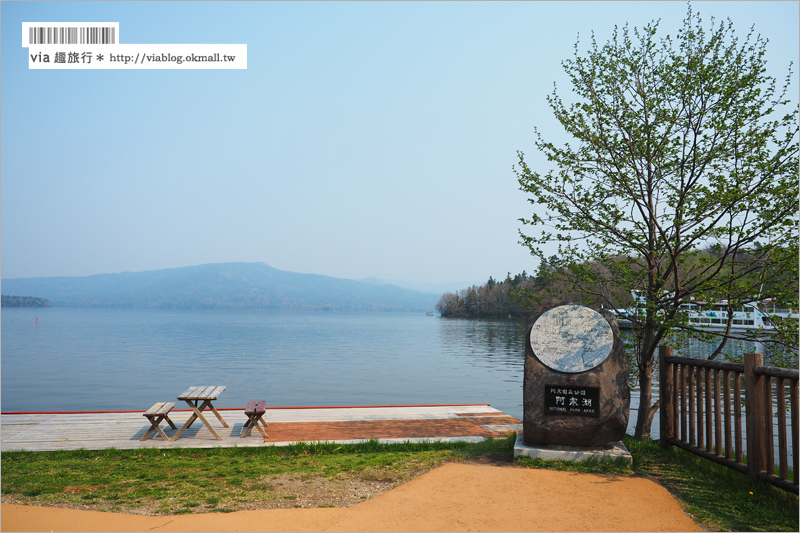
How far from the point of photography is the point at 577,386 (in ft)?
22.9

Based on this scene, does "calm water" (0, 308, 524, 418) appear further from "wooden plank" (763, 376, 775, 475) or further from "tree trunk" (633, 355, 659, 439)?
"wooden plank" (763, 376, 775, 475)

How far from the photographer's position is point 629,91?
8242mm

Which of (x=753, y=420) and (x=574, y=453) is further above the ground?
(x=753, y=420)

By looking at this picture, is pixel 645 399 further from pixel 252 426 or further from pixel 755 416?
pixel 252 426

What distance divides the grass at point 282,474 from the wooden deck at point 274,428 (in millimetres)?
540

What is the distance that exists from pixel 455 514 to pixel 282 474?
2.27m

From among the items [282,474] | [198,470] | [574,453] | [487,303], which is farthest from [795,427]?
[487,303]

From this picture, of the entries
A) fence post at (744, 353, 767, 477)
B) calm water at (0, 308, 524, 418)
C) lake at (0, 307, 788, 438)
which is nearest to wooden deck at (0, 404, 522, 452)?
fence post at (744, 353, 767, 477)

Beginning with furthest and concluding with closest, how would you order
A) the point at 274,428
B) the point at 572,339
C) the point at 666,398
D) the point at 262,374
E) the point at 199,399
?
1. the point at 262,374
2. the point at 274,428
3. the point at 199,399
4. the point at 666,398
5. the point at 572,339

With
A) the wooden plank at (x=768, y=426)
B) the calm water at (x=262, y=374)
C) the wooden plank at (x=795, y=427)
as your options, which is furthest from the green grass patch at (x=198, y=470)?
the calm water at (x=262, y=374)

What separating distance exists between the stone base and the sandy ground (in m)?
0.76

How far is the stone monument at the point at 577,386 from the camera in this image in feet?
22.8

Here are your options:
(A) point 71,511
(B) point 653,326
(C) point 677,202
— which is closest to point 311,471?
(A) point 71,511

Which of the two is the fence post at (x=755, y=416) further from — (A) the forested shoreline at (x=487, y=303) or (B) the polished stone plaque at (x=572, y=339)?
(A) the forested shoreline at (x=487, y=303)
